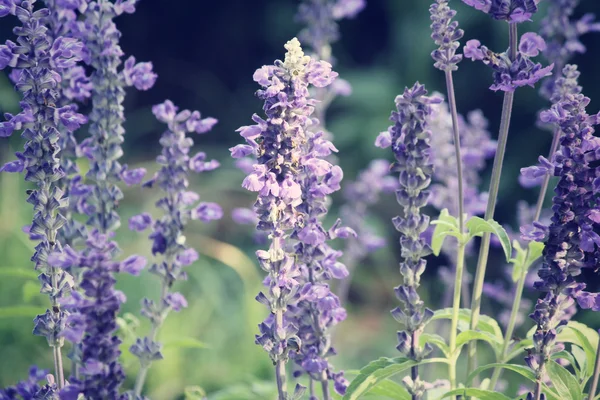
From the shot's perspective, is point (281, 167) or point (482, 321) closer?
point (281, 167)

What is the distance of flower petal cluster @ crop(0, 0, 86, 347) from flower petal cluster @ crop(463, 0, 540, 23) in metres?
1.23

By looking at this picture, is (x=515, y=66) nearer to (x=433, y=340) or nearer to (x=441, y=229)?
(x=441, y=229)

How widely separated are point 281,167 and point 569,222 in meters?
0.83

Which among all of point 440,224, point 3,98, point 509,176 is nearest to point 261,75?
point 440,224

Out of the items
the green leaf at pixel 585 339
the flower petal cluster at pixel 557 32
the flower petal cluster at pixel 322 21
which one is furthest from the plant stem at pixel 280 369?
the flower petal cluster at pixel 322 21

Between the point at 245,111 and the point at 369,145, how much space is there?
2.05m

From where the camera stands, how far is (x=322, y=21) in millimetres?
3941

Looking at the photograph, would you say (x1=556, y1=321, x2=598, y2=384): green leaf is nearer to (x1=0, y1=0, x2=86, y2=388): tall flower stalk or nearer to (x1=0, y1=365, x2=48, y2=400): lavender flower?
(x1=0, y1=0, x2=86, y2=388): tall flower stalk

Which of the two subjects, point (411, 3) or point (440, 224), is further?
point (411, 3)

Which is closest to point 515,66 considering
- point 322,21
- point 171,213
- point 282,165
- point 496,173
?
point 496,173

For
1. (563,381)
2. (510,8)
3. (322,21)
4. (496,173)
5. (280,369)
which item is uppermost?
(322,21)

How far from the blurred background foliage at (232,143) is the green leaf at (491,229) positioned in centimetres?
113

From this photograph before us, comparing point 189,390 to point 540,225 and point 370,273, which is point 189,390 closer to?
point 540,225

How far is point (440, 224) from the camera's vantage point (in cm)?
245
